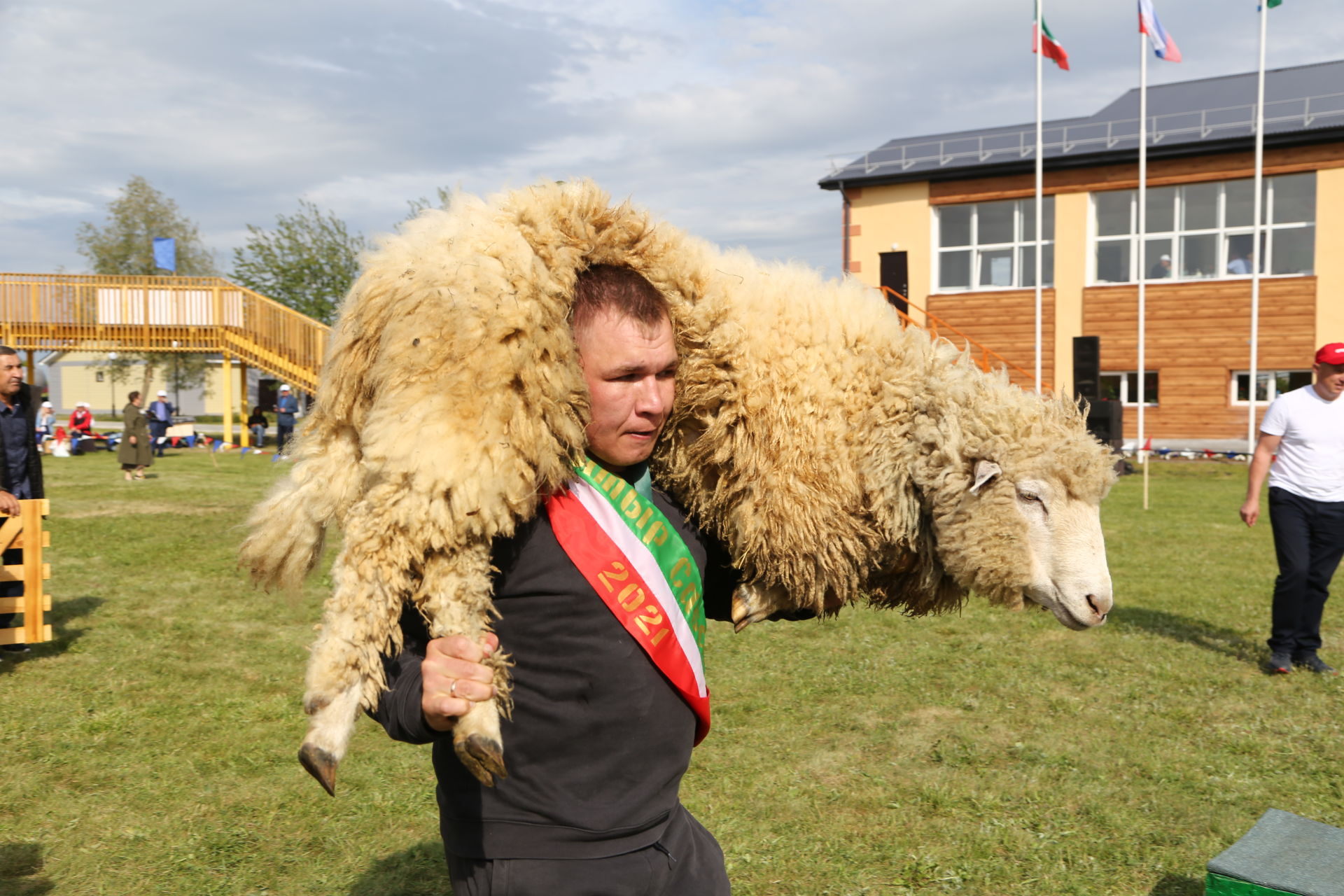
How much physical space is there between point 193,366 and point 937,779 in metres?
43.7

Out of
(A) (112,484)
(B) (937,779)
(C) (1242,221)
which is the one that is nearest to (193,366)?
(A) (112,484)

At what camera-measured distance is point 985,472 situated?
2.06 meters

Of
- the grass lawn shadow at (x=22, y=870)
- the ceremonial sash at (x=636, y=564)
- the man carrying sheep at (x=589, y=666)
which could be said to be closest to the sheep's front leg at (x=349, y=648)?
the man carrying sheep at (x=589, y=666)

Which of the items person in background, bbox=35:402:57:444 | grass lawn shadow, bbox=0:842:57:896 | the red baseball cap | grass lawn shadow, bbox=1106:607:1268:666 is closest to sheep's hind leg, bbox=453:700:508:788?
grass lawn shadow, bbox=0:842:57:896

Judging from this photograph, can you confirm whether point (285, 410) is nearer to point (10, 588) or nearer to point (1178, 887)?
point (10, 588)

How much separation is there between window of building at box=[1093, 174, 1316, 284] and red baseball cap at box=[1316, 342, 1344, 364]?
19.4m

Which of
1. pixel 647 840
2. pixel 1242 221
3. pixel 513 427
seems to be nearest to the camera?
pixel 513 427

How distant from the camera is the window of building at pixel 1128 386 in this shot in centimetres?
2664

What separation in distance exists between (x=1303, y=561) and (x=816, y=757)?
4405mm

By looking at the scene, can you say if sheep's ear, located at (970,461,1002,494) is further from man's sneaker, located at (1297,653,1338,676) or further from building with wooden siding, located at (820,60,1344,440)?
building with wooden siding, located at (820,60,1344,440)

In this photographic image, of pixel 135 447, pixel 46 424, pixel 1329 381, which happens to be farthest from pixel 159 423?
pixel 1329 381

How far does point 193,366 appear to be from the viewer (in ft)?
138

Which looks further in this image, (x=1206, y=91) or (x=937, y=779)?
(x=1206, y=91)

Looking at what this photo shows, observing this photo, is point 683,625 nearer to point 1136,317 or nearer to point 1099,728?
point 1099,728
